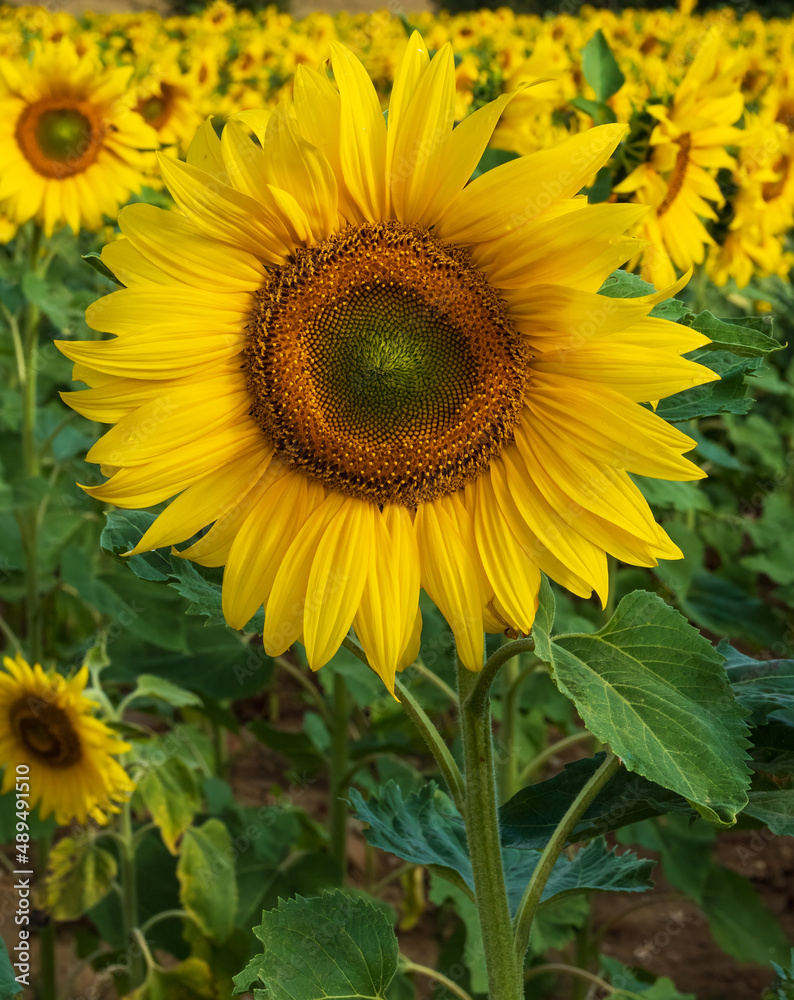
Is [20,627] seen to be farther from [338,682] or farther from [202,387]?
[202,387]

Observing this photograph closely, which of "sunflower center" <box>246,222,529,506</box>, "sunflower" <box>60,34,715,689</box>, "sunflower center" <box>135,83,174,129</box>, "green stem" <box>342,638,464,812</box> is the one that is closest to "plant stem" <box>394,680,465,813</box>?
"green stem" <box>342,638,464,812</box>

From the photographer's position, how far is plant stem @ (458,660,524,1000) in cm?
125

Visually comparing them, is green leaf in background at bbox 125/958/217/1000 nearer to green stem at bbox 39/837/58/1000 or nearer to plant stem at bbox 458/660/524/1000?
green stem at bbox 39/837/58/1000

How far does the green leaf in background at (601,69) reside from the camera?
222 cm

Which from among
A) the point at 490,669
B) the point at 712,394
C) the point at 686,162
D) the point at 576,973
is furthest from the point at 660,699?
the point at 686,162

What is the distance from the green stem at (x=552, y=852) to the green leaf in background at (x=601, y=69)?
4.99ft

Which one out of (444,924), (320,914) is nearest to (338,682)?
(444,924)

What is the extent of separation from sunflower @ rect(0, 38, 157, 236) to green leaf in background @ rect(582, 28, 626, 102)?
1.57m

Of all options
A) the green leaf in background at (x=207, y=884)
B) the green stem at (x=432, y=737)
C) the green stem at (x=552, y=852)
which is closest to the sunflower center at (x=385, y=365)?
the green stem at (x=432, y=737)

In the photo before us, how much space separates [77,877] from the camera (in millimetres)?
2459

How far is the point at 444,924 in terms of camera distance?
3.27 metres

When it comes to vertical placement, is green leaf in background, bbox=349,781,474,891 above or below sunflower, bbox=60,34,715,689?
below

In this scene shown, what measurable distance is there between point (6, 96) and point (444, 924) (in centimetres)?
293

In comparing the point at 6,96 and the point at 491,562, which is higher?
the point at 6,96
